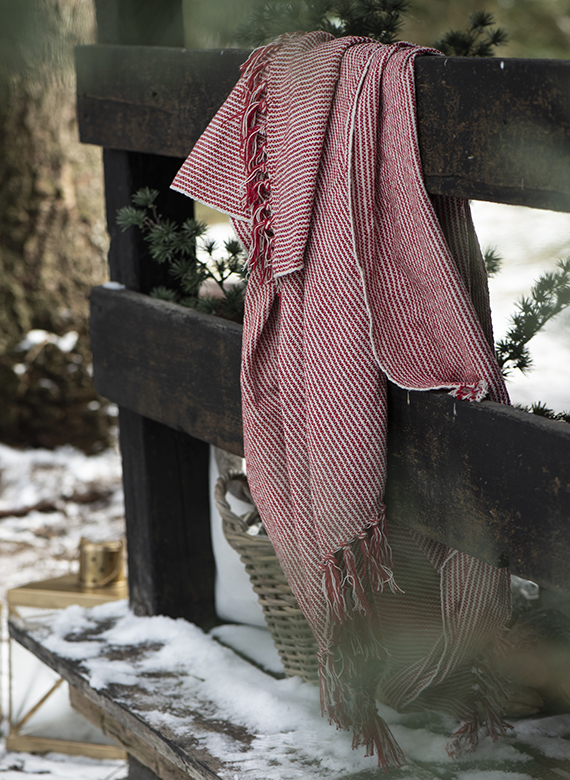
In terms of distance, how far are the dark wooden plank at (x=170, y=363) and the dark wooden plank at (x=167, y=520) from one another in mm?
104

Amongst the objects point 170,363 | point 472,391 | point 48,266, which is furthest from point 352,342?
point 48,266

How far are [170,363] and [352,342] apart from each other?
479 millimetres

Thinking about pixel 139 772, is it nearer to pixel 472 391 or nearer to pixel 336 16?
pixel 472 391

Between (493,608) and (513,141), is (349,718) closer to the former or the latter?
(493,608)

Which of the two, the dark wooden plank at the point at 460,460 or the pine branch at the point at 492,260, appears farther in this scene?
the pine branch at the point at 492,260

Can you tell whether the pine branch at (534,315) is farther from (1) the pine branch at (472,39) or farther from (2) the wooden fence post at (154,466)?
(2) the wooden fence post at (154,466)

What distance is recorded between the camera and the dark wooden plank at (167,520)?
155 centimetres

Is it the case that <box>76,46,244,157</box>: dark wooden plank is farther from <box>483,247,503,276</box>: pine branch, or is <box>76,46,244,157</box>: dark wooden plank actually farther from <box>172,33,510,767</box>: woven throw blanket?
<box>483,247,503,276</box>: pine branch

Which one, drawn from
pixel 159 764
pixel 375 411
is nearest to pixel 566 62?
pixel 375 411

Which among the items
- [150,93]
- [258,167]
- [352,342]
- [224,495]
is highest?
[150,93]

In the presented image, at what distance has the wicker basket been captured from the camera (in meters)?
1.26

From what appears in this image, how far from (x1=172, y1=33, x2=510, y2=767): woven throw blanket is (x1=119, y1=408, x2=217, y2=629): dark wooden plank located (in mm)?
480

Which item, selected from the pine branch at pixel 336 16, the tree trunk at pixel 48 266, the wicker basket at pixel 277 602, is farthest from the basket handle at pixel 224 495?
the tree trunk at pixel 48 266

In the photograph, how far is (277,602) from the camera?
1279 millimetres
